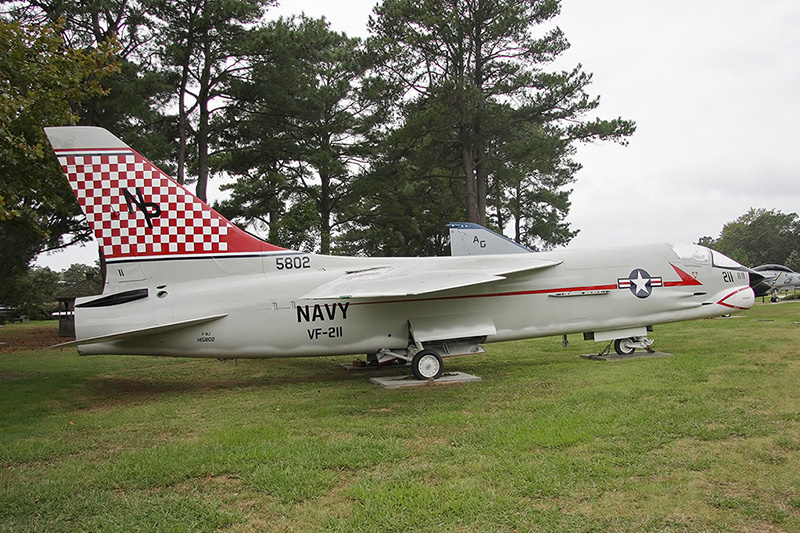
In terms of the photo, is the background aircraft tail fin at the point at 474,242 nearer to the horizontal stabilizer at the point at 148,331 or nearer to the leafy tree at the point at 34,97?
the horizontal stabilizer at the point at 148,331

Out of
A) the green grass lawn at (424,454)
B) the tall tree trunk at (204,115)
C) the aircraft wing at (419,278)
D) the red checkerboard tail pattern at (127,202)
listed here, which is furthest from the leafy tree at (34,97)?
the tall tree trunk at (204,115)

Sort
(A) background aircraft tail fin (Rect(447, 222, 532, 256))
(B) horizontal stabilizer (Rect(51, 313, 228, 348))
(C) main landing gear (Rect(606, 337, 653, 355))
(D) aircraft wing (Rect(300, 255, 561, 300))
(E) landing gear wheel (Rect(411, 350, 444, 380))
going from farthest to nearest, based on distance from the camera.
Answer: (C) main landing gear (Rect(606, 337, 653, 355)), (A) background aircraft tail fin (Rect(447, 222, 532, 256)), (E) landing gear wheel (Rect(411, 350, 444, 380)), (B) horizontal stabilizer (Rect(51, 313, 228, 348)), (D) aircraft wing (Rect(300, 255, 561, 300))

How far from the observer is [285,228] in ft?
63.9

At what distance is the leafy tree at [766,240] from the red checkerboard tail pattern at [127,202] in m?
77.5

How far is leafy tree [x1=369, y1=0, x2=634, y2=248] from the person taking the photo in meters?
23.2

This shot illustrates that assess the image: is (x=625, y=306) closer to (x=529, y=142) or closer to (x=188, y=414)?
(x=188, y=414)

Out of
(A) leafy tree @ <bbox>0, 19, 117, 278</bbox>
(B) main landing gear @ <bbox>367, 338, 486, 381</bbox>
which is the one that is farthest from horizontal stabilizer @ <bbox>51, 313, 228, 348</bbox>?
(B) main landing gear @ <bbox>367, 338, 486, 381</bbox>

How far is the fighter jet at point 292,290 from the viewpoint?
9156mm

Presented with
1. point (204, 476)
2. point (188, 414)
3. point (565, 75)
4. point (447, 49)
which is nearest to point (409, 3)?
point (447, 49)

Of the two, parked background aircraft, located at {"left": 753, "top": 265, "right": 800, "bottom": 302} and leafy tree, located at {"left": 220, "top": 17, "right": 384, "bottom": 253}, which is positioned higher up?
leafy tree, located at {"left": 220, "top": 17, "right": 384, "bottom": 253}

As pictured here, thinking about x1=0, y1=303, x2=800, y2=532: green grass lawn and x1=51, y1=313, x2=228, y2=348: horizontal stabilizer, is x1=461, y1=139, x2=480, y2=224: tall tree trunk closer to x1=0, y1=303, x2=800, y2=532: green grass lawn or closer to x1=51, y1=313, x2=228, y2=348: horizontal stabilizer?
x1=0, y1=303, x2=800, y2=532: green grass lawn

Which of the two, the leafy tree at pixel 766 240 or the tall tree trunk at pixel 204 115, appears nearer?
the tall tree trunk at pixel 204 115

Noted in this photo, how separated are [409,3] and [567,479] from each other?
23.0m

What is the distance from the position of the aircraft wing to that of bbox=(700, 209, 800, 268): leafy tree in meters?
73.4
